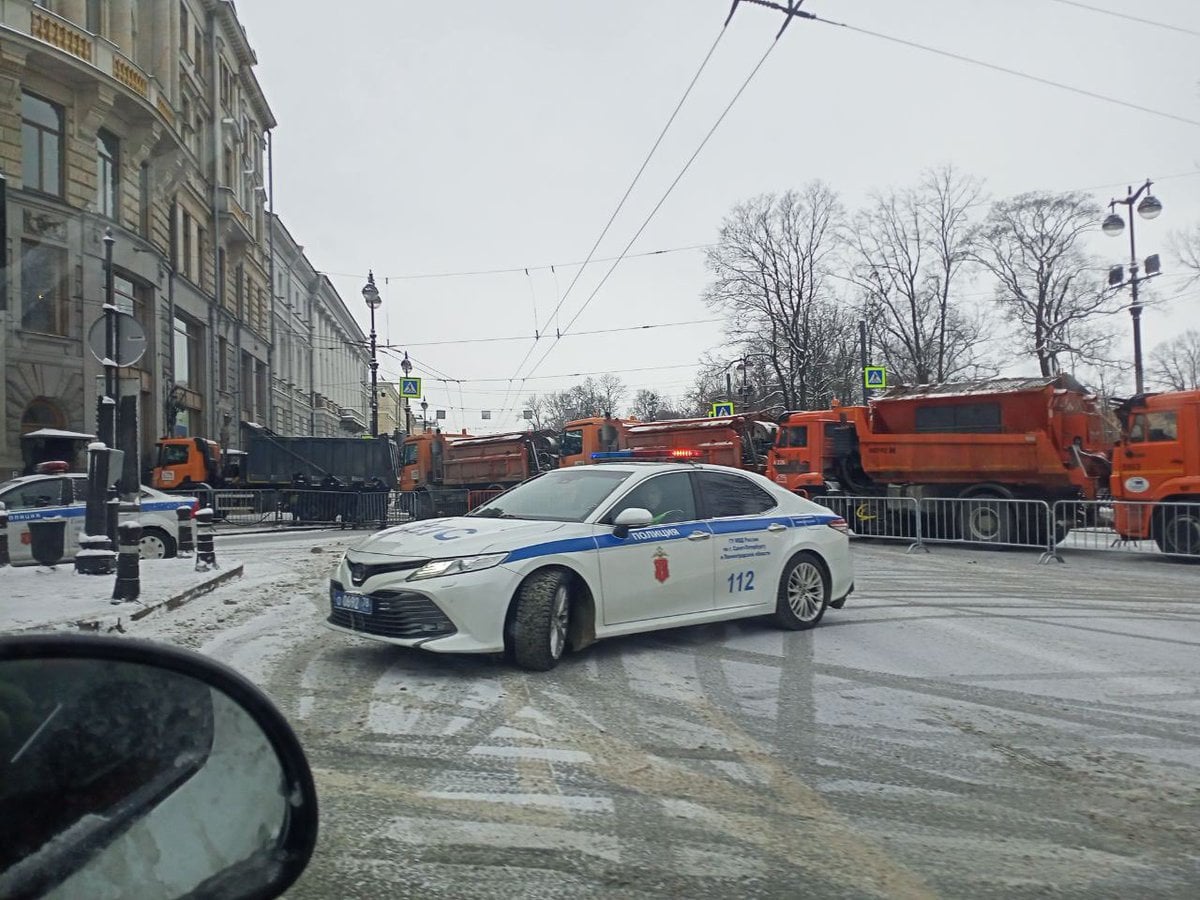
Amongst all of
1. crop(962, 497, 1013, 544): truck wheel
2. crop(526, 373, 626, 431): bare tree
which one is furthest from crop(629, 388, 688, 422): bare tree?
crop(962, 497, 1013, 544): truck wheel

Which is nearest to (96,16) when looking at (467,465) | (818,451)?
(467,465)

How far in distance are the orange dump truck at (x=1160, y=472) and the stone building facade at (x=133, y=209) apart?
15647mm

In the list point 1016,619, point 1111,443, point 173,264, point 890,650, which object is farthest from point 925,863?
point 173,264

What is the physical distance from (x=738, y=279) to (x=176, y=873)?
44.2 meters

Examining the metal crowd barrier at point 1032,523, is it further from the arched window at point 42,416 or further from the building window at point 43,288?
the building window at point 43,288

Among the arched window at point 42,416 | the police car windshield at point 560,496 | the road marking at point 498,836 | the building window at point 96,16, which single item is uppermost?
the building window at point 96,16

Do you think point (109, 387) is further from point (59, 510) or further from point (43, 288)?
point (43, 288)

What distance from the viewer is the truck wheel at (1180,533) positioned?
15.1 metres

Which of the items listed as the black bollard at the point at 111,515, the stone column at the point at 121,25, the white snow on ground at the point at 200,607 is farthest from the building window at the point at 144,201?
the black bollard at the point at 111,515

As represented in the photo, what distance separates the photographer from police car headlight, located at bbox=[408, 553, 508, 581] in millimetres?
6141

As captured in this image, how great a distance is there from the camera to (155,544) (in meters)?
14.3

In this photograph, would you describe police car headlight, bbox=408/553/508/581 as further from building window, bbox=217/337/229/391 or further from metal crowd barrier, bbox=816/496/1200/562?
building window, bbox=217/337/229/391

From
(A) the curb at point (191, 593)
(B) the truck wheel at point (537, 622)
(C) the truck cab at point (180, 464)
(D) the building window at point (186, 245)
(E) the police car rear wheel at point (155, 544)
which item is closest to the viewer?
(B) the truck wheel at point (537, 622)

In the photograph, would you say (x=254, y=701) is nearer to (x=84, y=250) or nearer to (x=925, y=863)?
(x=925, y=863)
